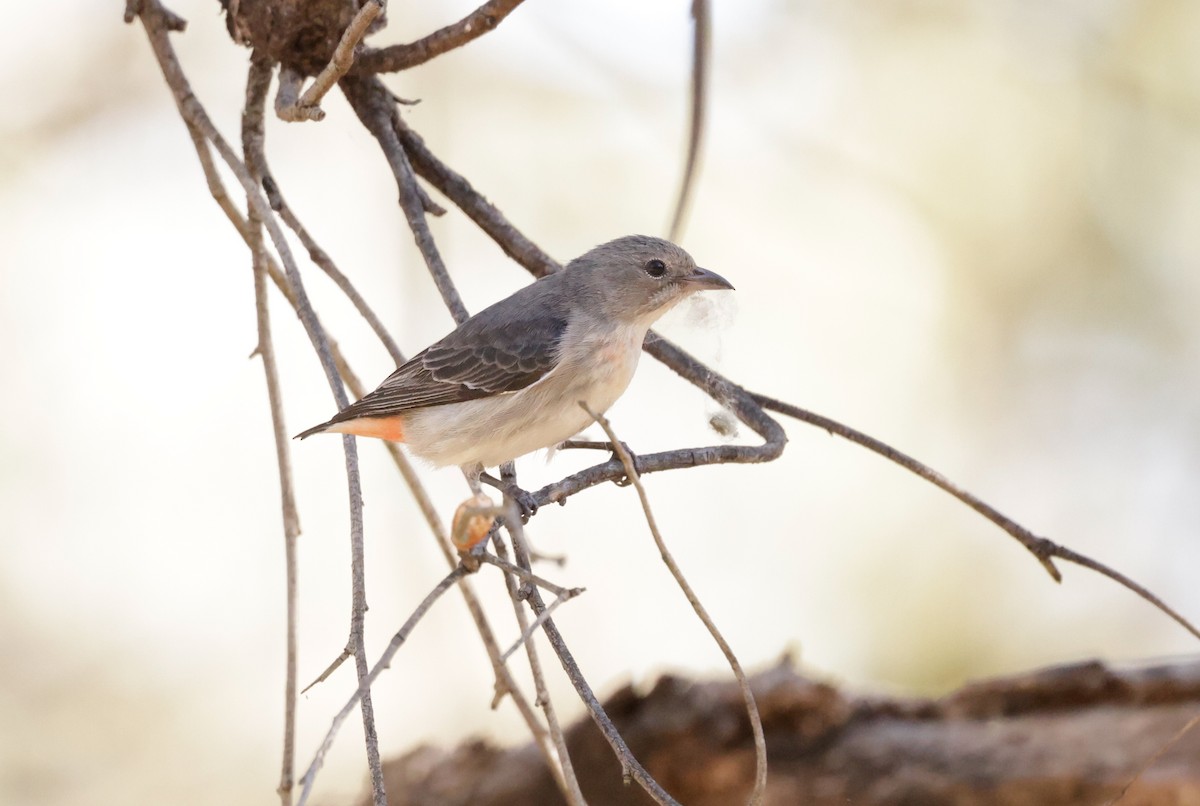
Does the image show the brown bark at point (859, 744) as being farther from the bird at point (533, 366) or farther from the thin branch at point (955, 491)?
the bird at point (533, 366)

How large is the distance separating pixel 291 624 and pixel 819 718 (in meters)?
1.60

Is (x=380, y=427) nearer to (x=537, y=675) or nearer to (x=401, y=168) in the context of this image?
(x=401, y=168)

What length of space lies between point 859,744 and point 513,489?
1.30 m

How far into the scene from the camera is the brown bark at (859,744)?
323 centimetres

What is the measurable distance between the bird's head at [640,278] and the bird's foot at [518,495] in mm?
776

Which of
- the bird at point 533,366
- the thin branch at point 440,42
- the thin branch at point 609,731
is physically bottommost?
the thin branch at point 609,731

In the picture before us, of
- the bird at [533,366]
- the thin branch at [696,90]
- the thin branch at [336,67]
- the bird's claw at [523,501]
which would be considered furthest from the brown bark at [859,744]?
the thin branch at [336,67]

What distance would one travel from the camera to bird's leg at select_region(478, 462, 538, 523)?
3057mm

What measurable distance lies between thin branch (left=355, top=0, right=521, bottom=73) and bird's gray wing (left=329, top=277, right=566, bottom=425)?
86 cm

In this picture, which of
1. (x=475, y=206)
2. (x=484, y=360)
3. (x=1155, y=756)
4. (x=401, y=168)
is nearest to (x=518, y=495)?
(x=484, y=360)

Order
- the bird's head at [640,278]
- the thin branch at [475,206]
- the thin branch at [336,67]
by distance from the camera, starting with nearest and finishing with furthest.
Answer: the thin branch at [336,67], the thin branch at [475,206], the bird's head at [640,278]

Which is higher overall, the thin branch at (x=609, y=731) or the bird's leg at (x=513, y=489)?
the bird's leg at (x=513, y=489)

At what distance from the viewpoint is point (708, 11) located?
351 cm

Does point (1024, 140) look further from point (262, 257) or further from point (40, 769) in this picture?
point (40, 769)
